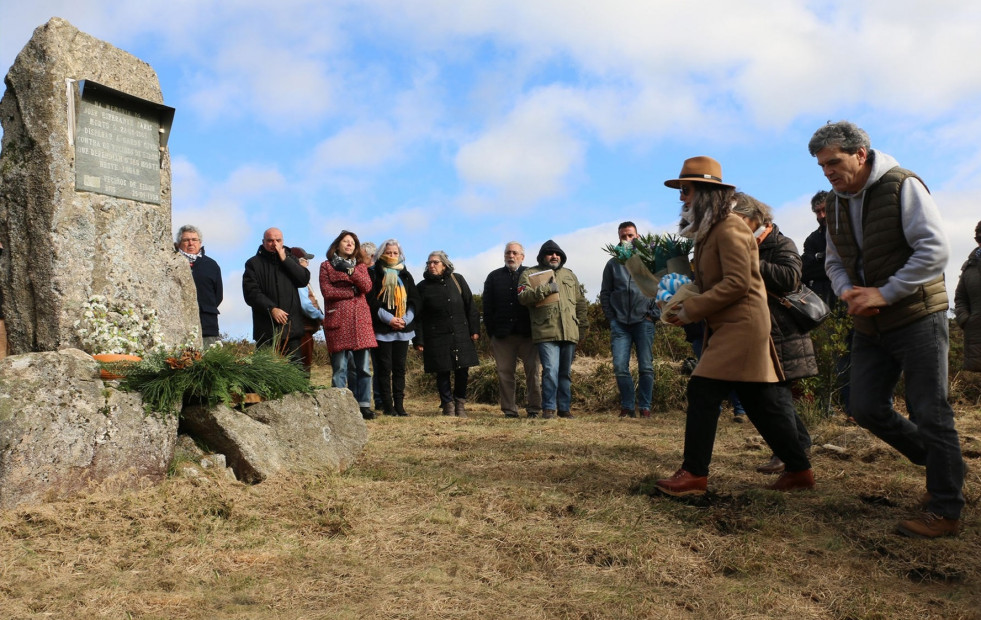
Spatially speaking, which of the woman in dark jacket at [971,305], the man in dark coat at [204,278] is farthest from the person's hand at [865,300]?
the man in dark coat at [204,278]

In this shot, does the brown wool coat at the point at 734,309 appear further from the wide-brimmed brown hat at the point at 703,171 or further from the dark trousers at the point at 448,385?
the dark trousers at the point at 448,385

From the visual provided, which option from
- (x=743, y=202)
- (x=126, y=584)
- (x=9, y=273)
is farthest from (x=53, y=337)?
(x=743, y=202)

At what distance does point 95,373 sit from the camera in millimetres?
4746

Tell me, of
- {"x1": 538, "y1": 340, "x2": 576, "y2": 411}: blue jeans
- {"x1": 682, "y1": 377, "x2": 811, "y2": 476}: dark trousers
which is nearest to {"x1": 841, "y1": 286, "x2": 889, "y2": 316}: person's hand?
{"x1": 682, "y1": 377, "x2": 811, "y2": 476}: dark trousers

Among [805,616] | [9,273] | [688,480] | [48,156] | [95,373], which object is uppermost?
[48,156]

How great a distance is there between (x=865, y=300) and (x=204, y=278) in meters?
5.98

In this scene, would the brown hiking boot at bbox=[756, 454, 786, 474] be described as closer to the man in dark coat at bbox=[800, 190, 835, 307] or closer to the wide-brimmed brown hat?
the wide-brimmed brown hat

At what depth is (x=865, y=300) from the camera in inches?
147

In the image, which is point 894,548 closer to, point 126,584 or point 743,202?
point 743,202

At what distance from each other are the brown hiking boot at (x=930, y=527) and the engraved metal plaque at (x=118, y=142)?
5.64 metres

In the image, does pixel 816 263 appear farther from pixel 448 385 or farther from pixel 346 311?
pixel 346 311

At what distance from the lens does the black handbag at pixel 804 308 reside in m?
4.85

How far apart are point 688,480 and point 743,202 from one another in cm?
173

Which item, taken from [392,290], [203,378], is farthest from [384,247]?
[203,378]
